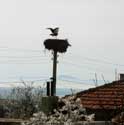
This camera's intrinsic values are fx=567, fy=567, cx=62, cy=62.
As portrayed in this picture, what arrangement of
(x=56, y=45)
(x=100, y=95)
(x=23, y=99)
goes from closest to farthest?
A: (x=100, y=95)
(x=56, y=45)
(x=23, y=99)

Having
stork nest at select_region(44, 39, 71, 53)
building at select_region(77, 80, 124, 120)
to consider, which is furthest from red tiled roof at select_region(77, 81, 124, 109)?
stork nest at select_region(44, 39, 71, 53)

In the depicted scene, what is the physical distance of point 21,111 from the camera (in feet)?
106

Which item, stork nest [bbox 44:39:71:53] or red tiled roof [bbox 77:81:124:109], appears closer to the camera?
red tiled roof [bbox 77:81:124:109]

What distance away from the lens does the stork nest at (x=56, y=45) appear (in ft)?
75.8

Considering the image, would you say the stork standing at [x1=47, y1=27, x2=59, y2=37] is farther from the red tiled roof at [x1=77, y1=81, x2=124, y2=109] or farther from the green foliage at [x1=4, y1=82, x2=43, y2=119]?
the green foliage at [x1=4, y1=82, x2=43, y2=119]

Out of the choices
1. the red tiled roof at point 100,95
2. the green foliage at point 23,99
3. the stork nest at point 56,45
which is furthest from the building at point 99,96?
the green foliage at point 23,99

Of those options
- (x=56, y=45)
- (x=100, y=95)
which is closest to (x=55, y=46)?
(x=56, y=45)

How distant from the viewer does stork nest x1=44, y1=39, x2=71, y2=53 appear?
23.1 m

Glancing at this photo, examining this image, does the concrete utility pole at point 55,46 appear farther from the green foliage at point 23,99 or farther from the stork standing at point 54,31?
the green foliage at point 23,99

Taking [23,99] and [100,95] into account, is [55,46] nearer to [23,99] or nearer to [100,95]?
[100,95]

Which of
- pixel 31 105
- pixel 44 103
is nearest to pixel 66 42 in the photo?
pixel 44 103

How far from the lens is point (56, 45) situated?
23.2 metres

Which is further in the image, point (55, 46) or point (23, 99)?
point (23, 99)

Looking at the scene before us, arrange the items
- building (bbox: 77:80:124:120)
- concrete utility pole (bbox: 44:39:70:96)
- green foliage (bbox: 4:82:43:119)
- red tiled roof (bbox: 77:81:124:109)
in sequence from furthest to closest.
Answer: green foliage (bbox: 4:82:43:119) < concrete utility pole (bbox: 44:39:70:96) < red tiled roof (bbox: 77:81:124:109) < building (bbox: 77:80:124:120)
